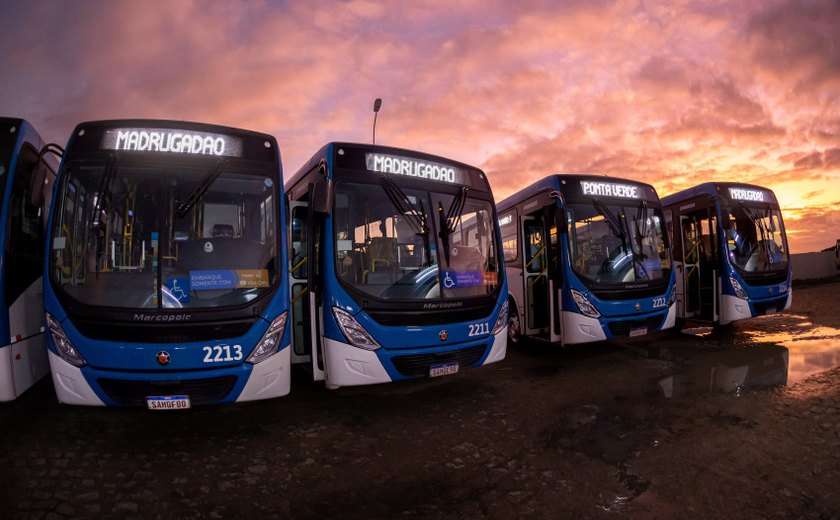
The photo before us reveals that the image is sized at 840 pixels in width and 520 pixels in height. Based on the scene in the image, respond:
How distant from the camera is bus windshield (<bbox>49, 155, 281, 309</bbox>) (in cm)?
395

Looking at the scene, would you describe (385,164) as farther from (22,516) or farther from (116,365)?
(22,516)

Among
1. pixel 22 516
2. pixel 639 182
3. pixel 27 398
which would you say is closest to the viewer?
pixel 22 516

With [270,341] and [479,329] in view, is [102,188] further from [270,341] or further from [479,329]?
[479,329]

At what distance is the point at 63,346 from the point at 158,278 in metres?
1.00

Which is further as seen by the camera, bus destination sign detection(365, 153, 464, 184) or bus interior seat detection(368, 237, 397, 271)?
bus destination sign detection(365, 153, 464, 184)

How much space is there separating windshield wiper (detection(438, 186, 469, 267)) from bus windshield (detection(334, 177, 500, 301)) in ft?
0.04

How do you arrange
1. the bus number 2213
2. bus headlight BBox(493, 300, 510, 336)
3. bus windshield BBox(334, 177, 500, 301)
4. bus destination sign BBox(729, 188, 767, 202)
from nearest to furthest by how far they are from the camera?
the bus number 2213, bus windshield BBox(334, 177, 500, 301), bus headlight BBox(493, 300, 510, 336), bus destination sign BBox(729, 188, 767, 202)

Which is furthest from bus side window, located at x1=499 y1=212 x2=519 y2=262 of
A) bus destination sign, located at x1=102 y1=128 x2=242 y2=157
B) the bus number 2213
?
the bus number 2213

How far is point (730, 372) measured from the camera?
6.00 m

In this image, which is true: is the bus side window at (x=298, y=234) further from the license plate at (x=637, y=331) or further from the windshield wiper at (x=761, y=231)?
the windshield wiper at (x=761, y=231)

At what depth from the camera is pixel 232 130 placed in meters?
4.59

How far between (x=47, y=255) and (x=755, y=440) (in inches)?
259

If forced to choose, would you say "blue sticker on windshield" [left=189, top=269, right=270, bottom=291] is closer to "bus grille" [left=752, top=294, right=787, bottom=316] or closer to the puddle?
the puddle

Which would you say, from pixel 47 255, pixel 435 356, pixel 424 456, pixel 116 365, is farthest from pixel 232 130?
pixel 424 456
